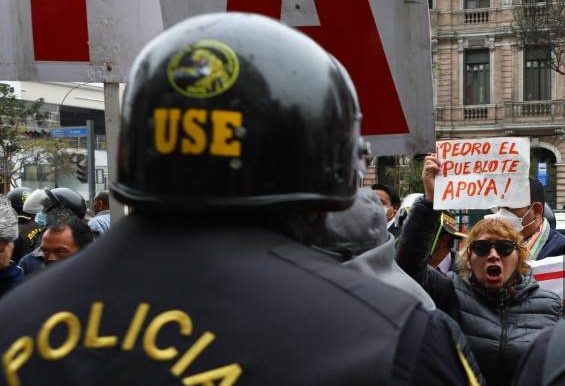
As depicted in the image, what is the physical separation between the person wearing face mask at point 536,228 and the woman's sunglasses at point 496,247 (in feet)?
3.38

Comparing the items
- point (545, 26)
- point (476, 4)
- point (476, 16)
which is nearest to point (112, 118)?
point (545, 26)

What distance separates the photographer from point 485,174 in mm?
5164

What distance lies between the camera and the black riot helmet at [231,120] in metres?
1.30

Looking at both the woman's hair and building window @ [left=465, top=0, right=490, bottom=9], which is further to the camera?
building window @ [left=465, top=0, right=490, bottom=9]

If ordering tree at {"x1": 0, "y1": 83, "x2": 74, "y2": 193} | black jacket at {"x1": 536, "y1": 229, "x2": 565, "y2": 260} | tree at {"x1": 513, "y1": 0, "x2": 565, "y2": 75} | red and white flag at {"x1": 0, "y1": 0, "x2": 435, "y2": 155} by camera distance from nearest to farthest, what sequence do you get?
1. red and white flag at {"x1": 0, "y1": 0, "x2": 435, "y2": 155}
2. black jacket at {"x1": 536, "y1": 229, "x2": 565, "y2": 260}
3. tree at {"x1": 0, "y1": 83, "x2": 74, "y2": 193}
4. tree at {"x1": 513, "y1": 0, "x2": 565, "y2": 75}

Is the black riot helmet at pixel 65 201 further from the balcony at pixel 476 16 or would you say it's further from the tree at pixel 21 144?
the balcony at pixel 476 16

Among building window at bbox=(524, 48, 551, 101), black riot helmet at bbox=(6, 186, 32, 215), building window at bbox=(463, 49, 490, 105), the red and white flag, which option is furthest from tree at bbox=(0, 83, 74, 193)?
the red and white flag

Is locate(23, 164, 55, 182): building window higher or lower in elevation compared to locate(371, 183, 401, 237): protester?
lower

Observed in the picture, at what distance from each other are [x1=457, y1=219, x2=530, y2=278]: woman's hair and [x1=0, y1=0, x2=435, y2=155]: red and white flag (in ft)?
2.09

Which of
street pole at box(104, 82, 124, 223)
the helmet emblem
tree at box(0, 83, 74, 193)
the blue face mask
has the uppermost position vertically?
the helmet emblem

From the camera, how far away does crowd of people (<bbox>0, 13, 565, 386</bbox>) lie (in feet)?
3.94

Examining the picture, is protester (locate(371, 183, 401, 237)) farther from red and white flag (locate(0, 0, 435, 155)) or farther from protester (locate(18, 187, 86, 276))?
red and white flag (locate(0, 0, 435, 155))

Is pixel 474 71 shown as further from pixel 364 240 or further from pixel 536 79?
pixel 364 240

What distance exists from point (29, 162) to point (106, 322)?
114 ft
